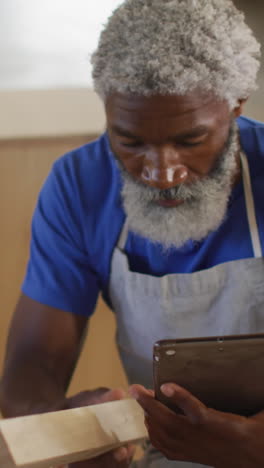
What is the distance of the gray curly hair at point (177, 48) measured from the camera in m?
0.62

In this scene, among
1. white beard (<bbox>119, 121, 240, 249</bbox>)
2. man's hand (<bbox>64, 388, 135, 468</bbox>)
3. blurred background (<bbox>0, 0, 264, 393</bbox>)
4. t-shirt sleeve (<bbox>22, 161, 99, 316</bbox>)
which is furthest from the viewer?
blurred background (<bbox>0, 0, 264, 393</bbox>)

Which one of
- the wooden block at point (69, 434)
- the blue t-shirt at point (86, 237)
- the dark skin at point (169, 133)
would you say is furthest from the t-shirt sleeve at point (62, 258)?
the wooden block at point (69, 434)

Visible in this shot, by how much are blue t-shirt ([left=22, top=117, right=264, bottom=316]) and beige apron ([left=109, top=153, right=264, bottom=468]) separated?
23mm

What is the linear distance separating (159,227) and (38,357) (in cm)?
24

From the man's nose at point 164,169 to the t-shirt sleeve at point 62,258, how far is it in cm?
18

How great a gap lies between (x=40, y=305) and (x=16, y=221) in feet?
1.21

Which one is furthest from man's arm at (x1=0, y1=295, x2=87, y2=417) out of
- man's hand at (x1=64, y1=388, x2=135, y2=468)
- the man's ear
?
the man's ear

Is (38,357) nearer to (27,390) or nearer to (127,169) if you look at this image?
(27,390)

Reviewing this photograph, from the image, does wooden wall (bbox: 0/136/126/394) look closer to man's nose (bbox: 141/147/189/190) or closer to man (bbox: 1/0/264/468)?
man (bbox: 1/0/264/468)

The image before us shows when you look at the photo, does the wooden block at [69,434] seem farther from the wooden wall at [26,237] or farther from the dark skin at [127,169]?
the wooden wall at [26,237]

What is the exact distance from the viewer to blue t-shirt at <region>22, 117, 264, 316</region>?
2.61ft

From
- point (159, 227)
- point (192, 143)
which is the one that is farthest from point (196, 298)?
point (192, 143)

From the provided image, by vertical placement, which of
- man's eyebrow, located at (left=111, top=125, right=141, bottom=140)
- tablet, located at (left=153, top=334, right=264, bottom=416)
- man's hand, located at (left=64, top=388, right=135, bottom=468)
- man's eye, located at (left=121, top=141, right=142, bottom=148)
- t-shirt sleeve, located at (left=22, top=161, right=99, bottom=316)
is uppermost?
man's eyebrow, located at (left=111, top=125, right=141, bottom=140)

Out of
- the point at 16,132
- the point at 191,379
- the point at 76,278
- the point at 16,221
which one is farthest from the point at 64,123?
the point at 191,379
